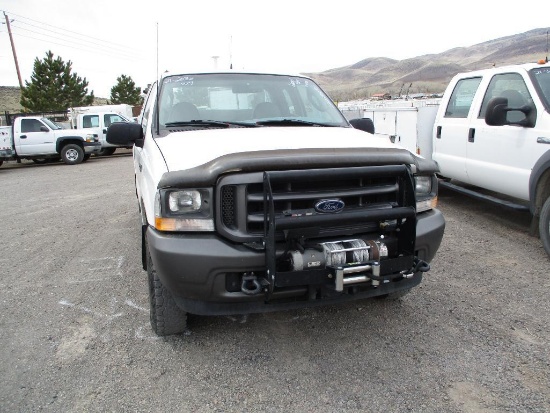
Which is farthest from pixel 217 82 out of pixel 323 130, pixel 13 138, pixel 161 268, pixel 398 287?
pixel 13 138

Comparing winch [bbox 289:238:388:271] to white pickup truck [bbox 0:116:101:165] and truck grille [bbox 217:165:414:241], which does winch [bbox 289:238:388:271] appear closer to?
truck grille [bbox 217:165:414:241]

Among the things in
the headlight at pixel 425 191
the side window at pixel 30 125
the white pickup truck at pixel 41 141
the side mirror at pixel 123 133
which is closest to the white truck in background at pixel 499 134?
the headlight at pixel 425 191

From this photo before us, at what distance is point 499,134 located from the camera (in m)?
5.33

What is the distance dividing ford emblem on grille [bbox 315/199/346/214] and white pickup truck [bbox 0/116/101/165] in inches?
654

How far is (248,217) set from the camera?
259cm

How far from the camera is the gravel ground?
2.58 m

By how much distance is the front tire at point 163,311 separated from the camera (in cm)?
305

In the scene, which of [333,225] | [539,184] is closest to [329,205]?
[333,225]

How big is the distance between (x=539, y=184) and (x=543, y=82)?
120 cm

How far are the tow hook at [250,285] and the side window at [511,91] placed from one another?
4041 millimetres


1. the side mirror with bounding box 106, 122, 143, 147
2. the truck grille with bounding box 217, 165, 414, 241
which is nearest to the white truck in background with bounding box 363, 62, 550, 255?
the truck grille with bounding box 217, 165, 414, 241

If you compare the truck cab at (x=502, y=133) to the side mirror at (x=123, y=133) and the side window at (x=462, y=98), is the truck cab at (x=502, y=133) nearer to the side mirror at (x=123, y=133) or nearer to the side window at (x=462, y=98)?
the side window at (x=462, y=98)

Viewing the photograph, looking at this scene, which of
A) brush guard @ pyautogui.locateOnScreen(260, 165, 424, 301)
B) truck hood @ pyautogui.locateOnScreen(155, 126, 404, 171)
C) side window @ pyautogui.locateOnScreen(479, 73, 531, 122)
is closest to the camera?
brush guard @ pyautogui.locateOnScreen(260, 165, 424, 301)

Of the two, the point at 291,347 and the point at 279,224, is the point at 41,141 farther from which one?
the point at 279,224
